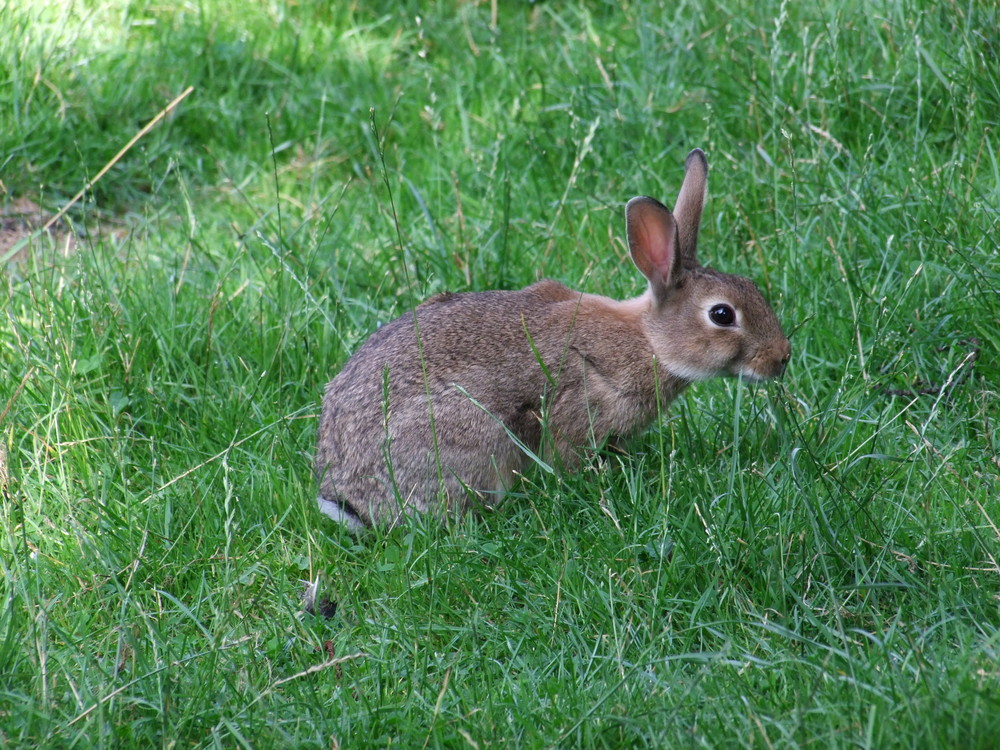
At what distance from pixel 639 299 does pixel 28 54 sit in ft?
12.6

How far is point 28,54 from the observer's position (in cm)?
663

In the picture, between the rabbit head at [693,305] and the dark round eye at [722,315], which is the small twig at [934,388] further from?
the dark round eye at [722,315]

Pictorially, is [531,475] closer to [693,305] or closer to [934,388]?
[693,305]

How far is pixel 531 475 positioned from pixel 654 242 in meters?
1.01

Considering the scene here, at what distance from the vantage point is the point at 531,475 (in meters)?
4.48

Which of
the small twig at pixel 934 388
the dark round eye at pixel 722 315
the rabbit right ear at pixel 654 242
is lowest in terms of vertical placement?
the small twig at pixel 934 388

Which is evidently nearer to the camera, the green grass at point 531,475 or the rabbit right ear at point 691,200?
the green grass at point 531,475

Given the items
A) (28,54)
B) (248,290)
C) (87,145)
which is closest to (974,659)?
(248,290)

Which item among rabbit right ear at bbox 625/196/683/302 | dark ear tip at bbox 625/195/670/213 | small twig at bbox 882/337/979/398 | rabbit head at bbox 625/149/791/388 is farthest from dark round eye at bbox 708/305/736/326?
small twig at bbox 882/337/979/398

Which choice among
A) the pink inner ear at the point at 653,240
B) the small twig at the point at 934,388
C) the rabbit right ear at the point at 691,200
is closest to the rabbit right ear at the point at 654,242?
the pink inner ear at the point at 653,240

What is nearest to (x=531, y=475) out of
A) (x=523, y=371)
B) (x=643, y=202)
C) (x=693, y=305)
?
(x=523, y=371)

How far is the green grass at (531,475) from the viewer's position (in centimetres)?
328

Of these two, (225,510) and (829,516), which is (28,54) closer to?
(225,510)

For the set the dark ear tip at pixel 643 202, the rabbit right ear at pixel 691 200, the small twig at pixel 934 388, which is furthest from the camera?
the rabbit right ear at pixel 691 200
